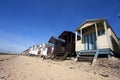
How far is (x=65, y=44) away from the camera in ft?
49.4

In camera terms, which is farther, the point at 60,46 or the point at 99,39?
the point at 60,46

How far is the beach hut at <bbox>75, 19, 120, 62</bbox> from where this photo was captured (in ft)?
28.0

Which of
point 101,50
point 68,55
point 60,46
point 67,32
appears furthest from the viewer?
point 60,46

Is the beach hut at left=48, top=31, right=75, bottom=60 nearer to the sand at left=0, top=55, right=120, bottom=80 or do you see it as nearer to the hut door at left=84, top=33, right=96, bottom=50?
the hut door at left=84, top=33, right=96, bottom=50

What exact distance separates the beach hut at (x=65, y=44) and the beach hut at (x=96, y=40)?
7.36 feet

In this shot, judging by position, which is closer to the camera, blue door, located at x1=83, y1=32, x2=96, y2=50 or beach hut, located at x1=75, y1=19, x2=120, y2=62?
beach hut, located at x1=75, y1=19, x2=120, y2=62

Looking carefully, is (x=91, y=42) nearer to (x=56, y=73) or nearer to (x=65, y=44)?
(x=65, y=44)

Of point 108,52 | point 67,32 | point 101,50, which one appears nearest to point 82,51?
point 101,50

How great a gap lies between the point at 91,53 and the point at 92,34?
105 inches

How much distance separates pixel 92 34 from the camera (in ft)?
35.6

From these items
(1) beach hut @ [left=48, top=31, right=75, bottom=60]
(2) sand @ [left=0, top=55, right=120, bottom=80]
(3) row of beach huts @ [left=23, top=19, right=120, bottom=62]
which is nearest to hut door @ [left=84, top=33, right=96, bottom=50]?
(3) row of beach huts @ [left=23, top=19, right=120, bottom=62]

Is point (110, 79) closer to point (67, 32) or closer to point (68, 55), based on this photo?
point (68, 55)

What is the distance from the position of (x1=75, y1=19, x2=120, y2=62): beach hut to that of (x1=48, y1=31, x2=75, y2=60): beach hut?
2.24 m

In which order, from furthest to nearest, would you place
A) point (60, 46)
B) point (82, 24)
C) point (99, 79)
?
1. point (60, 46)
2. point (82, 24)
3. point (99, 79)
